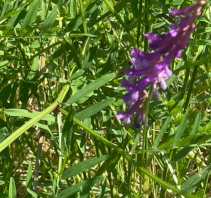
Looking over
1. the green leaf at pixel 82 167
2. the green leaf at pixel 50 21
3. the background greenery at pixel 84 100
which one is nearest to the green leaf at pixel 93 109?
the background greenery at pixel 84 100

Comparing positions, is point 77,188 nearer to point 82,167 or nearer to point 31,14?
point 82,167

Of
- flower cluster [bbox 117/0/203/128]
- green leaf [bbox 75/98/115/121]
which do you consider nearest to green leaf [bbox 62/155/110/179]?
green leaf [bbox 75/98/115/121]

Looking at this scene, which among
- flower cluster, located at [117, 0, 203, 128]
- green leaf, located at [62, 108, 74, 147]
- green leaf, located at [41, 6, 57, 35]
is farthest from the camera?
green leaf, located at [41, 6, 57, 35]

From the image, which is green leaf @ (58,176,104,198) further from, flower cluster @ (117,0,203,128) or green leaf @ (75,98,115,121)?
flower cluster @ (117,0,203,128)

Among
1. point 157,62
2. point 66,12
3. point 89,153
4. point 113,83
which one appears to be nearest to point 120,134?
point 113,83

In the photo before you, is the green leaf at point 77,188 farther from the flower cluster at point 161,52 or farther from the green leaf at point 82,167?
the flower cluster at point 161,52

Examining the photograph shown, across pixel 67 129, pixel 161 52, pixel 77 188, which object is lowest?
pixel 77 188

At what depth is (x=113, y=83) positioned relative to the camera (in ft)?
4.48

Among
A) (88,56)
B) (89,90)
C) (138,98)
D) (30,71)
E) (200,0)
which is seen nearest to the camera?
(200,0)

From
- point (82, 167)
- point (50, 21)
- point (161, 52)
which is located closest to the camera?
point (161, 52)

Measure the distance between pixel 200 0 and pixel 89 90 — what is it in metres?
0.46

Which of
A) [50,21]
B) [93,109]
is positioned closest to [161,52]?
[93,109]

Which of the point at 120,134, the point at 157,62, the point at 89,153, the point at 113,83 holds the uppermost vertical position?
the point at 157,62

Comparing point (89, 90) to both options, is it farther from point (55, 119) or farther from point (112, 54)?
point (112, 54)
